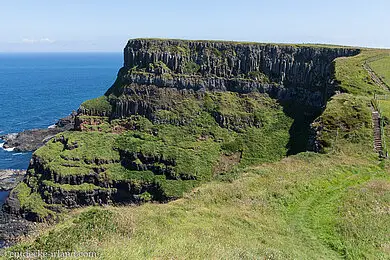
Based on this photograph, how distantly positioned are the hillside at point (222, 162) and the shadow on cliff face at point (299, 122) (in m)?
0.31

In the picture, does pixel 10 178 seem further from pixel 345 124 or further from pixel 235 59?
pixel 345 124

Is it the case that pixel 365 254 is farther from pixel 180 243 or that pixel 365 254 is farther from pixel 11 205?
pixel 11 205

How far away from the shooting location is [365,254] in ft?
67.6

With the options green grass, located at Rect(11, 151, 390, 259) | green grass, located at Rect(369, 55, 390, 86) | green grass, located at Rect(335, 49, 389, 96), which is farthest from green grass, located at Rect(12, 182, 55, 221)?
green grass, located at Rect(369, 55, 390, 86)

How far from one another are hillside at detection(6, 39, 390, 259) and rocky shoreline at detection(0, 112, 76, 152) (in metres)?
22.3

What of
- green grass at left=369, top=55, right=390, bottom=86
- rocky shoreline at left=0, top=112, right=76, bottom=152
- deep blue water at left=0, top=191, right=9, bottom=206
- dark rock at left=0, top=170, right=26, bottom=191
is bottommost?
deep blue water at left=0, top=191, right=9, bottom=206

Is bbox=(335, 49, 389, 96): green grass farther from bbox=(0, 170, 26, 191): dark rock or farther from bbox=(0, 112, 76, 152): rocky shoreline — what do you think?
bbox=(0, 112, 76, 152): rocky shoreline

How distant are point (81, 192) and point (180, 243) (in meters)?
53.1

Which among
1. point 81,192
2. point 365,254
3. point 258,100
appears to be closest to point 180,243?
point 365,254

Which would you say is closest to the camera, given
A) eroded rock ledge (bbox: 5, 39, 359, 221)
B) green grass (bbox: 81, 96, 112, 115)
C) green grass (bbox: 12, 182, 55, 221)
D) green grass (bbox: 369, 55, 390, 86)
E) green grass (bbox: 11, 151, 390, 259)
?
green grass (bbox: 11, 151, 390, 259)

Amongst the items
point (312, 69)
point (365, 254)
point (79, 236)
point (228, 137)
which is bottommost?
point (228, 137)

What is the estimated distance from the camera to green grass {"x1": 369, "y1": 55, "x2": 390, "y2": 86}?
63.1 meters

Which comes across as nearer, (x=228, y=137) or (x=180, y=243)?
(x=180, y=243)

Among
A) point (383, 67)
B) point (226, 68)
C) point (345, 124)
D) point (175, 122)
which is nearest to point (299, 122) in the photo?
point (383, 67)
